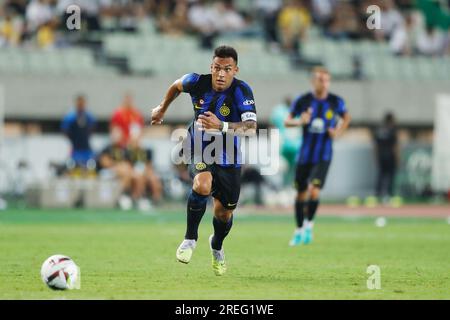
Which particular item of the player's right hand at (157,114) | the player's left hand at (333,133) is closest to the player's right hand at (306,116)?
the player's left hand at (333,133)

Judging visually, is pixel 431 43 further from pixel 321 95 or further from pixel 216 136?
pixel 216 136

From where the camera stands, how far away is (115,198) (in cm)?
2452

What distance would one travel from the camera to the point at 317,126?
16.4 metres

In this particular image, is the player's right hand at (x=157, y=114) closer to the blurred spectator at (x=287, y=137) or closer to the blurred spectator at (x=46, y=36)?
the blurred spectator at (x=287, y=137)

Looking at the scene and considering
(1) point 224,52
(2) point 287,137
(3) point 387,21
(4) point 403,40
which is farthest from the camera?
(3) point 387,21

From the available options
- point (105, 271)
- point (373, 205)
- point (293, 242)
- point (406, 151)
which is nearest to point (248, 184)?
point (373, 205)

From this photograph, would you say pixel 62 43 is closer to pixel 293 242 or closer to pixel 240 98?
pixel 293 242

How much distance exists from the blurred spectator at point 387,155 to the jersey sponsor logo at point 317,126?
443 inches

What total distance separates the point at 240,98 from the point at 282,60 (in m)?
19.3

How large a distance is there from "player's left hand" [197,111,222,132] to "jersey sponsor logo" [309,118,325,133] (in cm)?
600

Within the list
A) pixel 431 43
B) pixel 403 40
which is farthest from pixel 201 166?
pixel 431 43

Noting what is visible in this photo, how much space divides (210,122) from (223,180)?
2.46ft

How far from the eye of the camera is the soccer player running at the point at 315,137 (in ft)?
53.3

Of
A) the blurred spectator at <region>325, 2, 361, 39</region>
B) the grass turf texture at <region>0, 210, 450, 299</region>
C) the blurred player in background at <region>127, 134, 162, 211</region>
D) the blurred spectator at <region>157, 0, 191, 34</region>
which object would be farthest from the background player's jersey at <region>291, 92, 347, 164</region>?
the blurred spectator at <region>325, 2, 361, 39</region>
